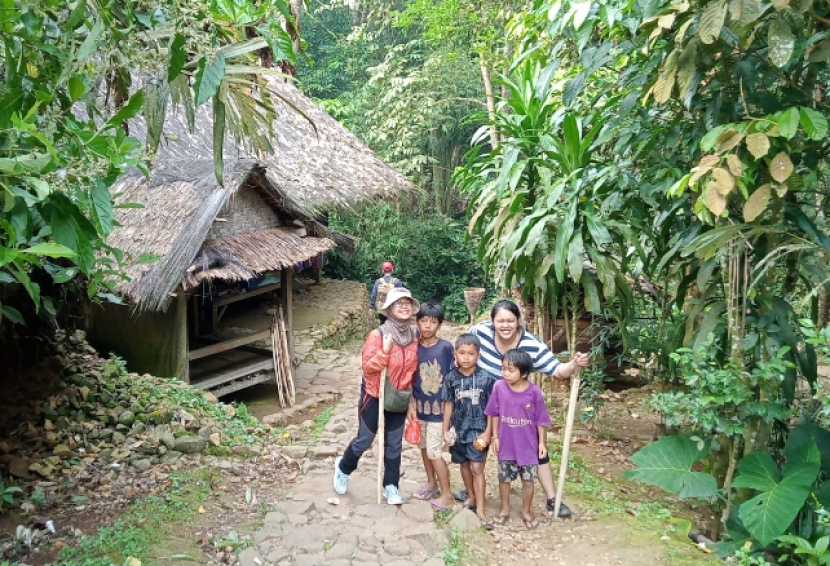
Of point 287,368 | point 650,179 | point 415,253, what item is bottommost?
point 287,368

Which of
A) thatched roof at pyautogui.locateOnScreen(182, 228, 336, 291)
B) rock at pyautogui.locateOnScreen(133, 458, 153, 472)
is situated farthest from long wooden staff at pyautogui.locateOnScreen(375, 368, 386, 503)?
thatched roof at pyautogui.locateOnScreen(182, 228, 336, 291)

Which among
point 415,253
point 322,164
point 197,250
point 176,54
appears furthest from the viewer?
point 415,253

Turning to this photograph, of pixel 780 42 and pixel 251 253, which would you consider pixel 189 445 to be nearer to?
pixel 251 253

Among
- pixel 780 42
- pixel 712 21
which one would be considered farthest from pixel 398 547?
pixel 780 42

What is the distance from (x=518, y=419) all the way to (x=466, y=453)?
1.25ft

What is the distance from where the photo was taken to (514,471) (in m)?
4.09

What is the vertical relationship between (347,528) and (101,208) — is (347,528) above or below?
below

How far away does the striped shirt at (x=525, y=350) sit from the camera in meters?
4.14

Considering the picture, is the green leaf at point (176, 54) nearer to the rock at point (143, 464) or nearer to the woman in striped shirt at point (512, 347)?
the woman in striped shirt at point (512, 347)

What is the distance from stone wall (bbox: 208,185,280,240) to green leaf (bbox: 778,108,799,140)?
5.59 m

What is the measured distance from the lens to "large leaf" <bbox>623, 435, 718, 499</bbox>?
399cm

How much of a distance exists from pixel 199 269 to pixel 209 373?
1700 millimetres

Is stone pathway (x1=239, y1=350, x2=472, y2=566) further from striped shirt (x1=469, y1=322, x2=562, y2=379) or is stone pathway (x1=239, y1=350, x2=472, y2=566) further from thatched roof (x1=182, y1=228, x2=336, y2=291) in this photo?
thatched roof (x1=182, y1=228, x2=336, y2=291)

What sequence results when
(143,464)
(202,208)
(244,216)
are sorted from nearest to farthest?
(143,464) → (202,208) → (244,216)
